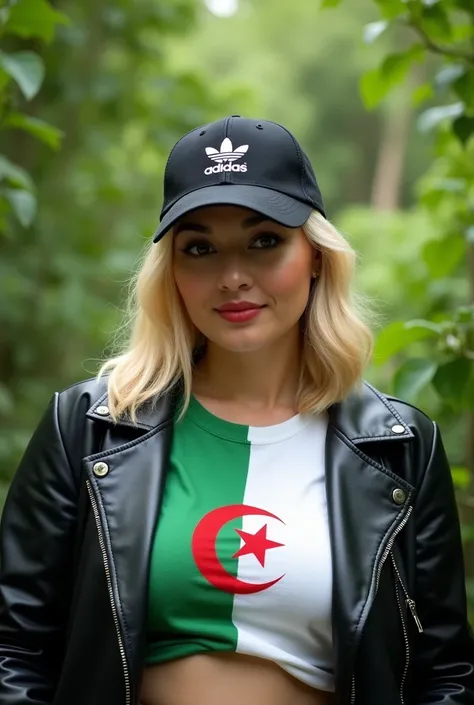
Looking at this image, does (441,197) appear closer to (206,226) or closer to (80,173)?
(206,226)

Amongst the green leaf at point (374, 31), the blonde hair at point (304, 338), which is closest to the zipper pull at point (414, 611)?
the blonde hair at point (304, 338)

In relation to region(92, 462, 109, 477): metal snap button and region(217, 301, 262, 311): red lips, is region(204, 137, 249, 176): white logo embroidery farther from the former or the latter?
region(92, 462, 109, 477): metal snap button

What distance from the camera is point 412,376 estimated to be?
2.35 m

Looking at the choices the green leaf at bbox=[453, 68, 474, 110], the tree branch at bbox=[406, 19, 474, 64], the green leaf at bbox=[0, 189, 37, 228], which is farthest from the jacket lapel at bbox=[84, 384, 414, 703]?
the tree branch at bbox=[406, 19, 474, 64]

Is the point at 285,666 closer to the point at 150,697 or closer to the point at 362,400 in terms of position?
the point at 150,697

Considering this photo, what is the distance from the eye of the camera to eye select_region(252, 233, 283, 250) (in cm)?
184

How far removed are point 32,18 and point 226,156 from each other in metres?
0.74

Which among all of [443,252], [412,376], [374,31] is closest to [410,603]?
[412,376]

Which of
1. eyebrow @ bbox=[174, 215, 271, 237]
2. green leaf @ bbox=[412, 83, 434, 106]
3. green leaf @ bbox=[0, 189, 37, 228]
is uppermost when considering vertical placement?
green leaf @ bbox=[412, 83, 434, 106]

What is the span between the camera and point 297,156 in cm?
189

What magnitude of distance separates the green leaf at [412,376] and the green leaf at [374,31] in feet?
2.77

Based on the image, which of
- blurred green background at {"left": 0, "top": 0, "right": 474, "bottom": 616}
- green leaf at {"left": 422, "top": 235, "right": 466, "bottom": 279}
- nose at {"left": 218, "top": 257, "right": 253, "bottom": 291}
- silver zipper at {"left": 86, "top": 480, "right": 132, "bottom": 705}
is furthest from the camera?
green leaf at {"left": 422, "top": 235, "right": 466, "bottom": 279}

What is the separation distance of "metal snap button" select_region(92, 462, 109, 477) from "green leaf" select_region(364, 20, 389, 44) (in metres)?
1.34

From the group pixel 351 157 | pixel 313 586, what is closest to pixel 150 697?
pixel 313 586
